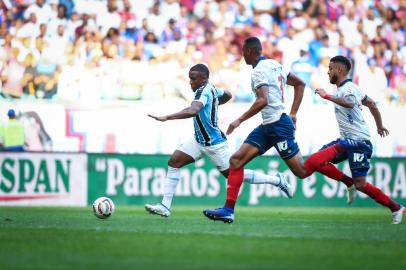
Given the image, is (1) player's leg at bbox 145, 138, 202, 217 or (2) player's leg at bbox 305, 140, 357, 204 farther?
(1) player's leg at bbox 145, 138, 202, 217

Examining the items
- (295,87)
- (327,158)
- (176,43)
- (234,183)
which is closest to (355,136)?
(327,158)

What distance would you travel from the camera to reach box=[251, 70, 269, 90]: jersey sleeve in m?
10.6

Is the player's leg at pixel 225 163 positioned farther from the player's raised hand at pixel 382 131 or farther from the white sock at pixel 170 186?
the player's raised hand at pixel 382 131

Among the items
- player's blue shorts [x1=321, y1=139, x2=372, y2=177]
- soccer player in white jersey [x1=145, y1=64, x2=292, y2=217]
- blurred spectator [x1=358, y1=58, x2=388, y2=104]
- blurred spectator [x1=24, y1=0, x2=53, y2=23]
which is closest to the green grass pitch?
soccer player in white jersey [x1=145, y1=64, x2=292, y2=217]

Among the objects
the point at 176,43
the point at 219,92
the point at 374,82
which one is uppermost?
the point at 176,43

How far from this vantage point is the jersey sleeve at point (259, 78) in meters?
10.6

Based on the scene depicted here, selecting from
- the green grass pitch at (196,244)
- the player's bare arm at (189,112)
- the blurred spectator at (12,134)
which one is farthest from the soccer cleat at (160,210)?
the blurred spectator at (12,134)

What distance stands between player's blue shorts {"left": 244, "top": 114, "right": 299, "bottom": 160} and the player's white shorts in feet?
3.38

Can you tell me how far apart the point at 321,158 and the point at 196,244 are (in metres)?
3.79

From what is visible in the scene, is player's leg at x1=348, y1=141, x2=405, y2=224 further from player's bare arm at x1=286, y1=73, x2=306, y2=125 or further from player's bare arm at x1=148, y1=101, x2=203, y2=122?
player's bare arm at x1=148, y1=101, x2=203, y2=122

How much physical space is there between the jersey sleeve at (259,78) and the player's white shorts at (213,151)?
1557mm

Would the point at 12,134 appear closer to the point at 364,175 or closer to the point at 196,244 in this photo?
the point at 364,175

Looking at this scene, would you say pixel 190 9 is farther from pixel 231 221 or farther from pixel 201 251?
pixel 201 251

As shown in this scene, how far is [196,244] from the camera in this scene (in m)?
8.31
